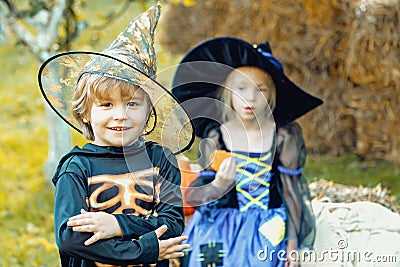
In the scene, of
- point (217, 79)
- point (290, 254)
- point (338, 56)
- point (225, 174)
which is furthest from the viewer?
point (338, 56)

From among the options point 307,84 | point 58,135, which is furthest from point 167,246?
point 307,84

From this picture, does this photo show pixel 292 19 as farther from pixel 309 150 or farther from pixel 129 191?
pixel 129 191

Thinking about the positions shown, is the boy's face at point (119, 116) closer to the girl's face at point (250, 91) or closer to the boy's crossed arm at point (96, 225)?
the boy's crossed arm at point (96, 225)

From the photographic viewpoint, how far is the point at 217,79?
332 cm

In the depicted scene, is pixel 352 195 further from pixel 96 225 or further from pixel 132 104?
pixel 96 225

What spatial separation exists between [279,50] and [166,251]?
11.6 ft

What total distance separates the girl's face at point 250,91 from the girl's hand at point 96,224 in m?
1.37

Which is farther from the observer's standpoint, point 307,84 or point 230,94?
point 307,84

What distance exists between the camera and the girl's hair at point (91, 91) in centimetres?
197

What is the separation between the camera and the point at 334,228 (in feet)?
11.3

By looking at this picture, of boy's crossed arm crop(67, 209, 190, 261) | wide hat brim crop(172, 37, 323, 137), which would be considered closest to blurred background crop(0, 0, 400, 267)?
wide hat brim crop(172, 37, 323, 137)

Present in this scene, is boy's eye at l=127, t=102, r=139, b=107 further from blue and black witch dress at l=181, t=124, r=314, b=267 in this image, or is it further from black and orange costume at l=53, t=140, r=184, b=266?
blue and black witch dress at l=181, t=124, r=314, b=267

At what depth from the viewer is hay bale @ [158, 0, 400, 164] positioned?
4461 mm

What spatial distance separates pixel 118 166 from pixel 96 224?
8.6 inches
